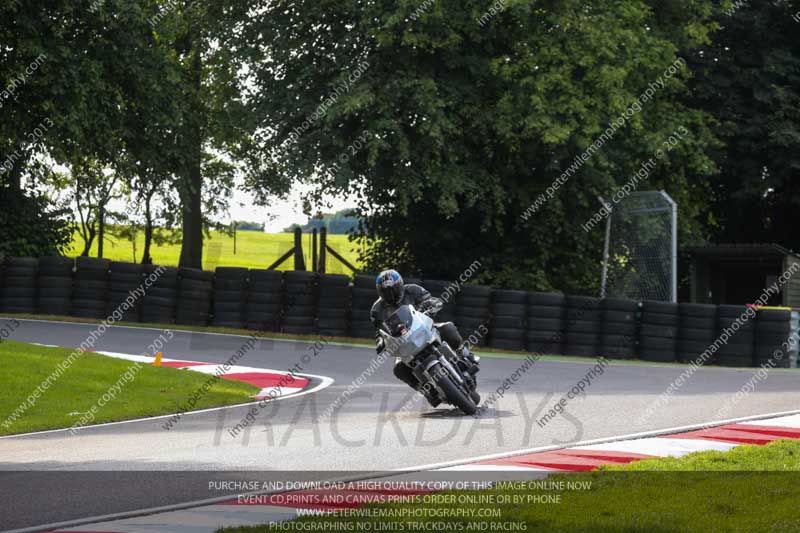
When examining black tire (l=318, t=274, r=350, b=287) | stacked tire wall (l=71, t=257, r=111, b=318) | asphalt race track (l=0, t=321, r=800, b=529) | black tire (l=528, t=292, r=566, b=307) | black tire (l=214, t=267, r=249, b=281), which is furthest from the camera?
stacked tire wall (l=71, t=257, r=111, b=318)

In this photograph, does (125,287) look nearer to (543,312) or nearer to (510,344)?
(510,344)

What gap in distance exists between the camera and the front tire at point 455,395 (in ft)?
40.3

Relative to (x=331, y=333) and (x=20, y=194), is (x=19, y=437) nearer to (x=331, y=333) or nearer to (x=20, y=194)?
(x=331, y=333)

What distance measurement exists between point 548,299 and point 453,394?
11187 mm

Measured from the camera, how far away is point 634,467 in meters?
9.33

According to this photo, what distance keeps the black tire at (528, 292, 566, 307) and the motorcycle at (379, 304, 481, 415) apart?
10.7 meters

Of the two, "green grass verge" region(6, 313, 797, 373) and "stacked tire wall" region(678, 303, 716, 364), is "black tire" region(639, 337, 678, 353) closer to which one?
"stacked tire wall" region(678, 303, 716, 364)

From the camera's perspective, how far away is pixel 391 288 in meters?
12.3

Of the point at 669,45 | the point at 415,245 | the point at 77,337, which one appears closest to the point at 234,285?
the point at 77,337

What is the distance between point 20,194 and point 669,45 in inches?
661

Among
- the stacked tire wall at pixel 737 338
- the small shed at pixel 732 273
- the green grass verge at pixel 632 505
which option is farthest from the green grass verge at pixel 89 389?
the small shed at pixel 732 273

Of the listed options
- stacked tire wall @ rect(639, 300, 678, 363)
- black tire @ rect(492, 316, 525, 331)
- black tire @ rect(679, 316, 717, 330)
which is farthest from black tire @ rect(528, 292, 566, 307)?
black tire @ rect(679, 316, 717, 330)

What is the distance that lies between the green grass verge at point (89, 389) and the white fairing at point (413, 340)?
10.7ft

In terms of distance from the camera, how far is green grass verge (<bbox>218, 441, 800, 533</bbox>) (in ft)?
22.6
